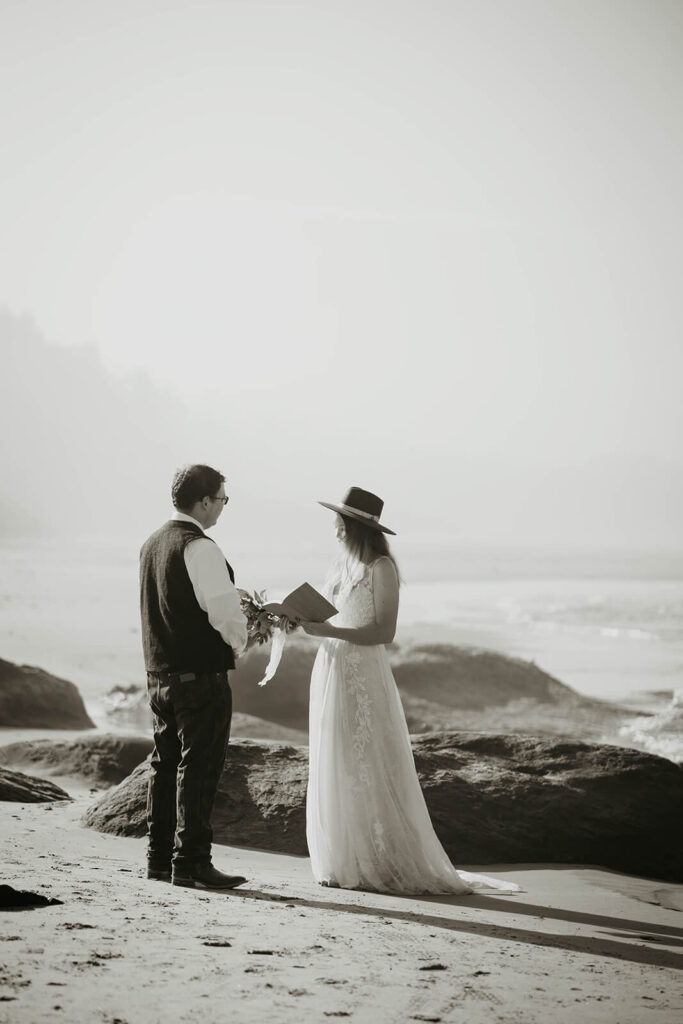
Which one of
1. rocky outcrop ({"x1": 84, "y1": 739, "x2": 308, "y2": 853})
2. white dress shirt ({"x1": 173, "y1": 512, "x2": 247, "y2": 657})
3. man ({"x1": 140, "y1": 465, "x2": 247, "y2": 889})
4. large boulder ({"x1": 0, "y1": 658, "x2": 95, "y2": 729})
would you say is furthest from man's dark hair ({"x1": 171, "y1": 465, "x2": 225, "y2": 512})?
large boulder ({"x1": 0, "y1": 658, "x2": 95, "y2": 729})

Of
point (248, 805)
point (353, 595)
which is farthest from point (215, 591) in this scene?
point (248, 805)

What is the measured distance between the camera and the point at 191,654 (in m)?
4.25

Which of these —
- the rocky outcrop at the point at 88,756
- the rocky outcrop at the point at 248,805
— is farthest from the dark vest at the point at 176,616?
the rocky outcrop at the point at 88,756

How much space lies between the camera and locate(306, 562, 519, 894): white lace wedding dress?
475 centimetres

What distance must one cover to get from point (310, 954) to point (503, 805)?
8.99ft

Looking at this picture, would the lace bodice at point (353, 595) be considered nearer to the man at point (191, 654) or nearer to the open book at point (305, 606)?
the open book at point (305, 606)

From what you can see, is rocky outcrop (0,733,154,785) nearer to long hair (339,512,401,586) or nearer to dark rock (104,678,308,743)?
dark rock (104,678,308,743)

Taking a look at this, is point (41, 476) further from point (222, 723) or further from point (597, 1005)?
point (597, 1005)

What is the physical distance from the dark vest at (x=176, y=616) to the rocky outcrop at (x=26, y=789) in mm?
2503

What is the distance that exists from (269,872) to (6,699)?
5822 millimetres

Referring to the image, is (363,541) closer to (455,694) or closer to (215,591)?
(215,591)

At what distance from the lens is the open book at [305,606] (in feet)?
15.5

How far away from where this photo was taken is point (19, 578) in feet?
64.0

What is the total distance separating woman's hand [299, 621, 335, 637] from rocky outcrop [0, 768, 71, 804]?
251cm
